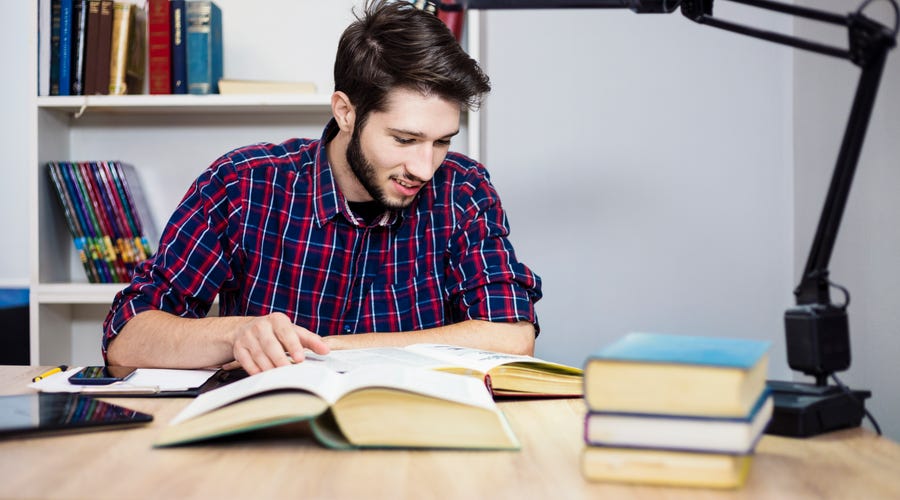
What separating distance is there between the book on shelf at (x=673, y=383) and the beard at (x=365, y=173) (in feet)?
3.13

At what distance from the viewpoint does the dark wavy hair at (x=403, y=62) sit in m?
1.56

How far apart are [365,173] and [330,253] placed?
0.17m

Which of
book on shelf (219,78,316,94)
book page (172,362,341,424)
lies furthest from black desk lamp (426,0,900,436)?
book on shelf (219,78,316,94)

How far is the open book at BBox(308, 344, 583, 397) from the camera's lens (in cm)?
101

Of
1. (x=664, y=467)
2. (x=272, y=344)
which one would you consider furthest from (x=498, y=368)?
(x=664, y=467)

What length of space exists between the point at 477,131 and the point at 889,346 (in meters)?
1.05

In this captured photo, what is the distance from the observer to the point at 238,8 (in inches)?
91.9

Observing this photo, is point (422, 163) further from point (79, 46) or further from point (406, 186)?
point (79, 46)

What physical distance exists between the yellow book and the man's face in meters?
0.93

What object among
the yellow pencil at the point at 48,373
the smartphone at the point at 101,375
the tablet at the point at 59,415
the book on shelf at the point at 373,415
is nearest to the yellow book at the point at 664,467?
the book on shelf at the point at 373,415

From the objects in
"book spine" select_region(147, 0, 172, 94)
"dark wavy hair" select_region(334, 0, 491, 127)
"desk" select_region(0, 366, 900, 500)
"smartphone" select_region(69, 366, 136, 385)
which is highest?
"book spine" select_region(147, 0, 172, 94)

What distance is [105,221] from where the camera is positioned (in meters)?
2.24

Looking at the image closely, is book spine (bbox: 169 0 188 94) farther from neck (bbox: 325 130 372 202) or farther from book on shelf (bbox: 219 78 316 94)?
neck (bbox: 325 130 372 202)

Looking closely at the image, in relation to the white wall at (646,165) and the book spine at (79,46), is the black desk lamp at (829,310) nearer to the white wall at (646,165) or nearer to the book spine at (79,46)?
the white wall at (646,165)
